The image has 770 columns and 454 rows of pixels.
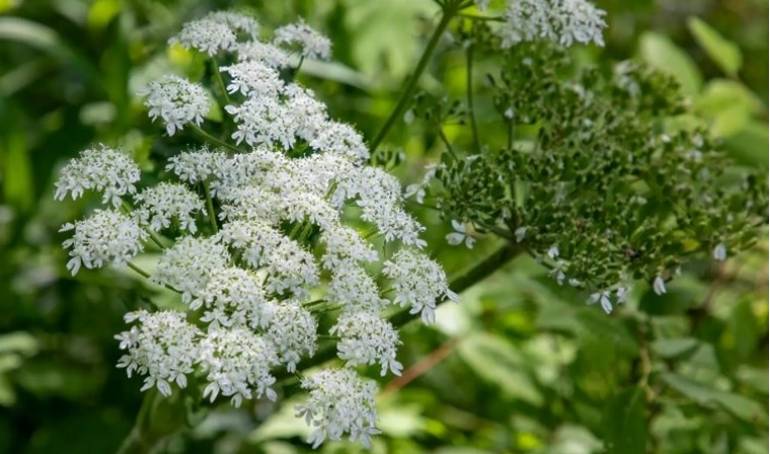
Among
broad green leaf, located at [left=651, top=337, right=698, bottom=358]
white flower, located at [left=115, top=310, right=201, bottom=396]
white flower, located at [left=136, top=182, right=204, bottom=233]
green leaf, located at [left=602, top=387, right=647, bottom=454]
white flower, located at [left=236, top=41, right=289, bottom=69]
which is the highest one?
white flower, located at [left=236, top=41, right=289, bottom=69]

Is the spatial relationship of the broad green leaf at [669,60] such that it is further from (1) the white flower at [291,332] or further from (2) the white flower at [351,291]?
(1) the white flower at [291,332]

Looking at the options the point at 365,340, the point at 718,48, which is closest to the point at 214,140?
the point at 365,340

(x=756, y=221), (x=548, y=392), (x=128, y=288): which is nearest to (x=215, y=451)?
(x=128, y=288)

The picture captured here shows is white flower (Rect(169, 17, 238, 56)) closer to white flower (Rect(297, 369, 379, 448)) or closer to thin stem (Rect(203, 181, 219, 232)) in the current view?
thin stem (Rect(203, 181, 219, 232))

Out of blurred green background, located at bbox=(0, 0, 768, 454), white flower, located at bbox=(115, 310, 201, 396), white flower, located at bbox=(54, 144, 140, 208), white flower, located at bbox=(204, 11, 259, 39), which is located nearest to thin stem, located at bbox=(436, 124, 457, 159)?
blurred green background, located at bbox=(0, 0, 768, 454)

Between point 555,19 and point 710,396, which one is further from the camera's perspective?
point 710,396

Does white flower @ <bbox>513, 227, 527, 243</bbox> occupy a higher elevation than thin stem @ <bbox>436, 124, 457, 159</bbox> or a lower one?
lower

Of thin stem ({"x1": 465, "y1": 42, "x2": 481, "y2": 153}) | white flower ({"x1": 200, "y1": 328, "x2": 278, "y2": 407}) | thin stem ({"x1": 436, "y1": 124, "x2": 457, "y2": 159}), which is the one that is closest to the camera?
white flower ({"x1": 200, "y1": 328, "x2": 278, "y2": 407})

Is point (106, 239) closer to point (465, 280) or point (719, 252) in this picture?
point (465, 280)
